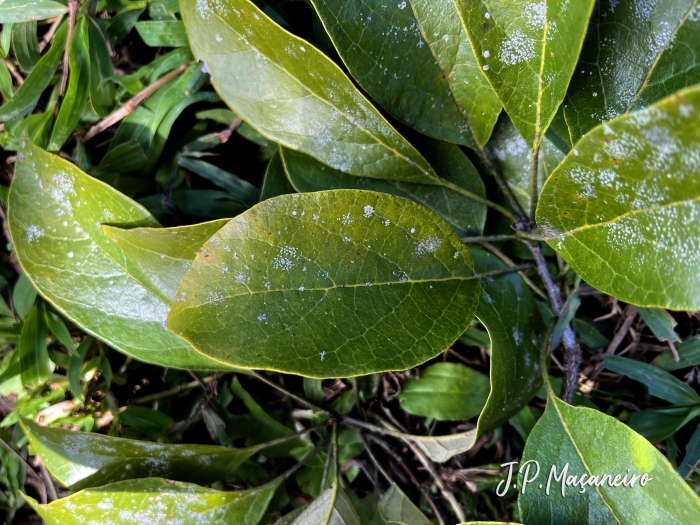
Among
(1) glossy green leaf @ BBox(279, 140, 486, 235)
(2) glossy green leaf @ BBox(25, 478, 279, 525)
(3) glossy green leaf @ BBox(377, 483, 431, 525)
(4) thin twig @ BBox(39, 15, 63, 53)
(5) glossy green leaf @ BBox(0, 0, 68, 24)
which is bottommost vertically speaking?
(3) glossy green leaf @ BBox(377, 483, 431, 525)

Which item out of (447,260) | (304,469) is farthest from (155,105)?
(304,469)

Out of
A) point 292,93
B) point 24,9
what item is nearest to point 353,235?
point 292,93

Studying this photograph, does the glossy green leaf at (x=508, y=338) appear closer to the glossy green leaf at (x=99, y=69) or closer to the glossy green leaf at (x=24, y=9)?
the glossy green leaf at (x=99, y=69)

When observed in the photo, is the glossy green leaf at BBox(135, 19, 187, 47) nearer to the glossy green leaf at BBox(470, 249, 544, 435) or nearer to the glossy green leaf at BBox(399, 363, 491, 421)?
the glossy green leaf at BBox(470, 249, 544, 435)

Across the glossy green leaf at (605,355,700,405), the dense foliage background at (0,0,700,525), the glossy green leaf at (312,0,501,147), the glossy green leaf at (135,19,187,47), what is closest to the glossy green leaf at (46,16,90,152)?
the dense foliage background at (0,0,700,525)

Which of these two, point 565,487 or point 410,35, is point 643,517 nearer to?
point 565,487

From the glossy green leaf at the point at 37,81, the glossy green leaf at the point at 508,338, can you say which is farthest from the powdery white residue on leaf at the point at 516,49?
the glossy green leaf at the point at 37,81

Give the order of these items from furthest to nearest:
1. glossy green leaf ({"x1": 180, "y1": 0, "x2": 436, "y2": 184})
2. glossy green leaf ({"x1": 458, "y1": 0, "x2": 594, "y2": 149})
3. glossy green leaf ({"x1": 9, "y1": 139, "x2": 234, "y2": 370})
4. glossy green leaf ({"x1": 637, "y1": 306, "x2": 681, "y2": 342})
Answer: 1. glossy green leaf ({"x1": 637, "y1": 306, "x2": 681, "y2": 342})
2. glossy green leaf ({"x1": 9, "y1": 139, "x2": 234, "y2": 370})
3. glossy green leaf ({"x1": 180, "y1": 0, "x2": 436, "y2": 184})
4. glossy green leaf ({"x1": 458, "y1": 0, "x2": 594, "y2": 149})
